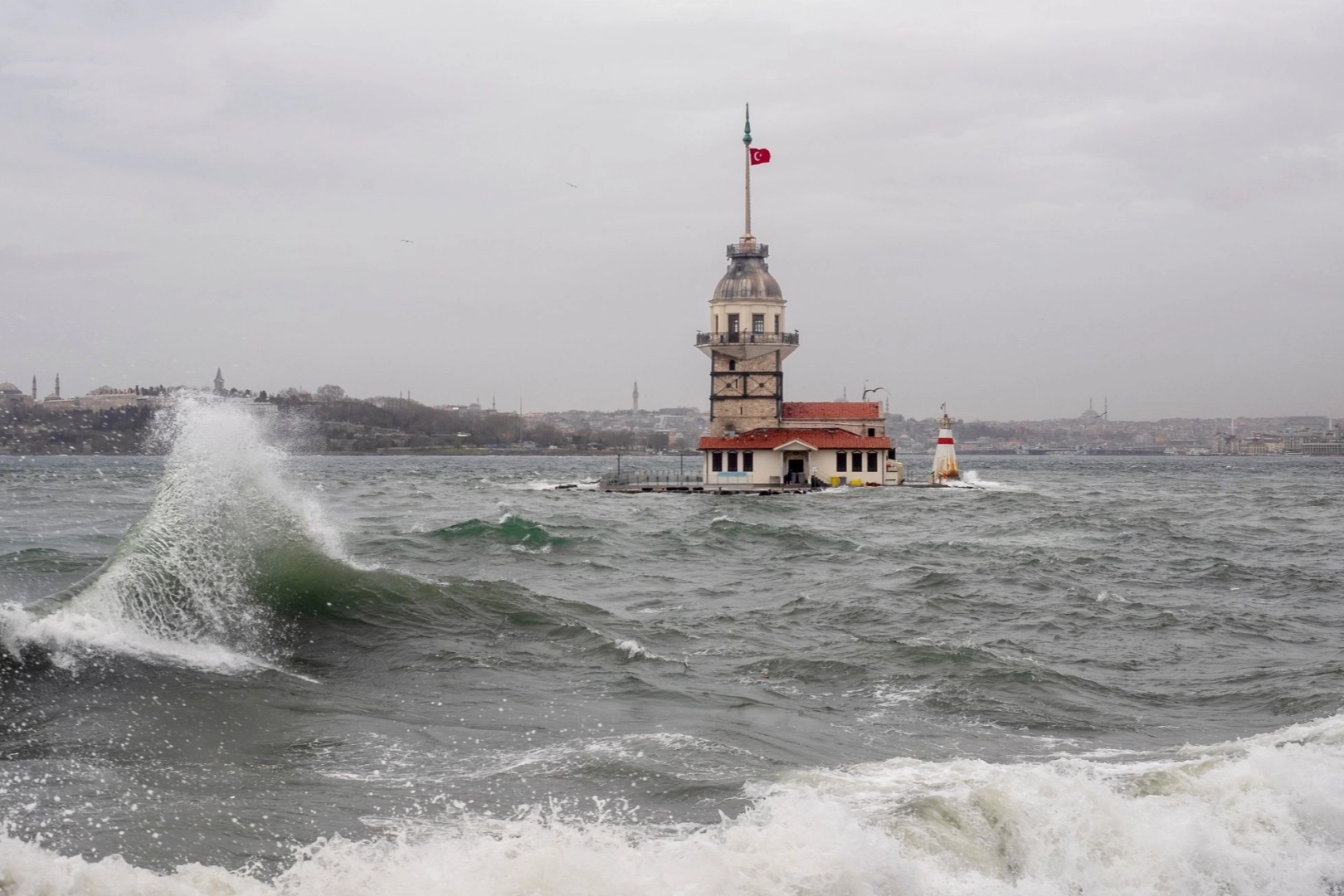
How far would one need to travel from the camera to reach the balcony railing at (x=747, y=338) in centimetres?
5922

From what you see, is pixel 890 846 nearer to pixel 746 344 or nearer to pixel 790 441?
pixel 790 441

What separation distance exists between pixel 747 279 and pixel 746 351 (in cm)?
399

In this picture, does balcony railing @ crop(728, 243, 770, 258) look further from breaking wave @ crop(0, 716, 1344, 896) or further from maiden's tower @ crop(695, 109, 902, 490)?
breaking wave @ crop(0, 716, 1344, 896)

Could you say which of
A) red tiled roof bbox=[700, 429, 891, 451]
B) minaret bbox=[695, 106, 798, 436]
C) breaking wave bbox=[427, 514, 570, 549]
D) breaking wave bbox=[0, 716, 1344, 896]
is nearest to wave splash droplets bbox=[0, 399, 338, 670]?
breaking wave bbox=[0, 716, 1344, 896]

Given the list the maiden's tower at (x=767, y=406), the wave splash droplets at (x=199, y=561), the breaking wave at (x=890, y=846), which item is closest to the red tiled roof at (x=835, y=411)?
the maiden's tower at (x=767, y=406)

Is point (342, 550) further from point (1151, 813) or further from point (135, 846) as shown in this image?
point (1151, 813)

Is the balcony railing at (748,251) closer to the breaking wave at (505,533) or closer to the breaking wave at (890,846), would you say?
the breaking wave at (505,533)

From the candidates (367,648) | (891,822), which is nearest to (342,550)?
(367,648)

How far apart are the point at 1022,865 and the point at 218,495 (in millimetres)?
12658

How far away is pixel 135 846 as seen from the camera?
701cm

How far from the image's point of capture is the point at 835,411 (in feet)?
194

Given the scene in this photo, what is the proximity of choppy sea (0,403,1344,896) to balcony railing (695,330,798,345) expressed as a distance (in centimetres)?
3554

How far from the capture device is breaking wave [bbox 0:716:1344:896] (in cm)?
653

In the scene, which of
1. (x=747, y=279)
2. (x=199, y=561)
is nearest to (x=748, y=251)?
(x=747, y=279)
